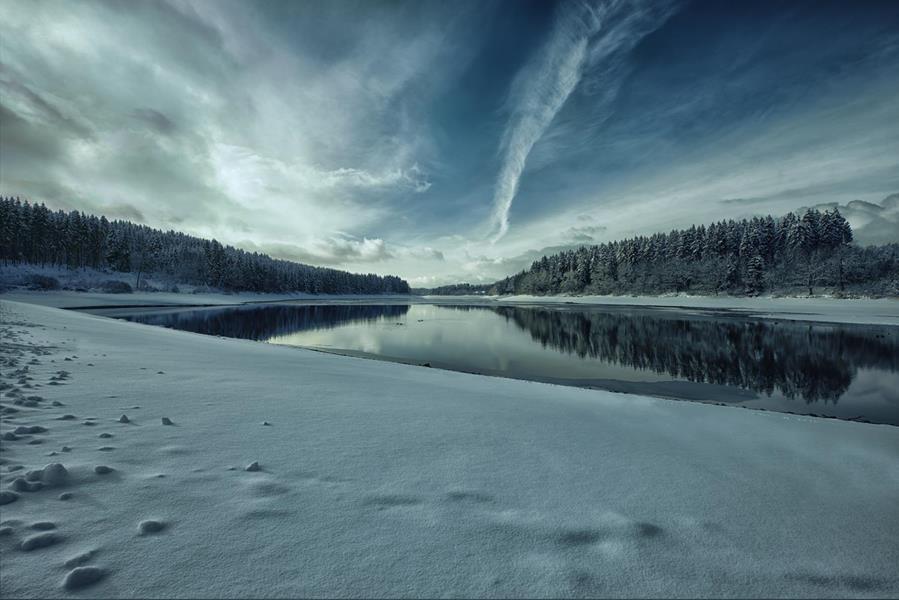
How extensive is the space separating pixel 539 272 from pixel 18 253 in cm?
13644

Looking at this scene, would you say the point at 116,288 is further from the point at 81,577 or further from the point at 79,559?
the point at 81,577

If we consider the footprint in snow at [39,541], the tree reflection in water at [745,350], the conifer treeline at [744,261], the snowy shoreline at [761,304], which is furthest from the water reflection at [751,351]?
the conifer treeline at [744,261]

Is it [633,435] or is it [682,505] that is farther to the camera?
[633,435]

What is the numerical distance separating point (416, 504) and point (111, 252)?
→ 120 metres

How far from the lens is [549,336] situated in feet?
89.2

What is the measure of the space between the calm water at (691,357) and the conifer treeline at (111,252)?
85.4 meters

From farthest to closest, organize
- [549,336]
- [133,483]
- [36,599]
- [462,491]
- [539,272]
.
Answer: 1. [539,272]
2. [549,336]
3. [462,491]
4. [133,483]
5. [36,599]

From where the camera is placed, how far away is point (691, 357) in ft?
59.3

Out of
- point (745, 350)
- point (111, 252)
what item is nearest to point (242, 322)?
point (745, 350)

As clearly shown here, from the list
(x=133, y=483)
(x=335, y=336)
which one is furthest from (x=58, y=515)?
(x=335, y=336)

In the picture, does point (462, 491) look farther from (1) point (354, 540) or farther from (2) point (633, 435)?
(2) point (633, 435)

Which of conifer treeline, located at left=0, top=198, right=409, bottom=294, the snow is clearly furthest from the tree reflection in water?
conifer treeline, located at left=0, top=198, right=409, bottom=294

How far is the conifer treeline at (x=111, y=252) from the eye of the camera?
7881 centimetres

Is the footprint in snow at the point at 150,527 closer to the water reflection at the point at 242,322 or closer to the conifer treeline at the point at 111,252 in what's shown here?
the water reflection at the point at 242,322
